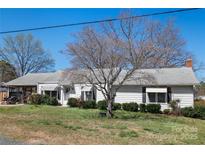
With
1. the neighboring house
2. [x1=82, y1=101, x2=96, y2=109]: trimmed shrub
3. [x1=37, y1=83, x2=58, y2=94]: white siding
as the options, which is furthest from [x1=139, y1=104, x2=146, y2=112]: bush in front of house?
[x1=37, y1=83, x2=58, y2=94]: white siding

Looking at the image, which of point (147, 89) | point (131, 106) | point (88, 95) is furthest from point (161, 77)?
point (88, 95)

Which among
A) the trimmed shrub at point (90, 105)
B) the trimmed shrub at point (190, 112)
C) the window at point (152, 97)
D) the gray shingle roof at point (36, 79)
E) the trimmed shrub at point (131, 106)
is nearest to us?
the trimmed shrub at point (190, 112)

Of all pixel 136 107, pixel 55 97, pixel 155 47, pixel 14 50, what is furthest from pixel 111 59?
pixel 14 50

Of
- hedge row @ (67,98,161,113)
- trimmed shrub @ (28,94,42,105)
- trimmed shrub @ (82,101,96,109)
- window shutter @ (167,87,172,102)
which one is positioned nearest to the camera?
hedge row @ (67,98,161,113)

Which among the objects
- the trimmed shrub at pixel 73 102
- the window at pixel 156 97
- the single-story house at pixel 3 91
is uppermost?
the single-story house at pixel 3 91

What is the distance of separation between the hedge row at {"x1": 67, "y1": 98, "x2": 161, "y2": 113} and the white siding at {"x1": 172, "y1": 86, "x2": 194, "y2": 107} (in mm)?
2041

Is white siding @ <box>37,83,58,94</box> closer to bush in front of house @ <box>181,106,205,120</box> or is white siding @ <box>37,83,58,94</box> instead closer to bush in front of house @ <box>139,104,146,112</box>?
bush in front of house @ <box>139,104,146,112</box>

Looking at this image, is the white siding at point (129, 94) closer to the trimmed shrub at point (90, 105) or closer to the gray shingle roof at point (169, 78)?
the gray shingle roof at point (169, 78)

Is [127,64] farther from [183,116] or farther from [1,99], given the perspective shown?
[1,99]

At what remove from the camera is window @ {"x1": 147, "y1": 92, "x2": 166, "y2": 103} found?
25.9 metres

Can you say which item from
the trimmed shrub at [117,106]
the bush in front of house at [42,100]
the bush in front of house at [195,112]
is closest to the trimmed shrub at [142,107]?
the trimmed shrub at [117,106]

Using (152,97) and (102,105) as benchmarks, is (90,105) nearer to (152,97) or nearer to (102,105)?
(102,105)

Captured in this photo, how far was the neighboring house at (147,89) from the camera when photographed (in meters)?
25.0

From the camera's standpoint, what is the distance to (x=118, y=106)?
26.0m
